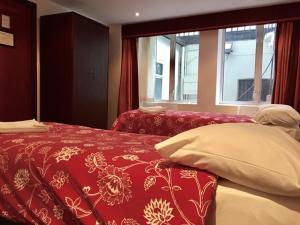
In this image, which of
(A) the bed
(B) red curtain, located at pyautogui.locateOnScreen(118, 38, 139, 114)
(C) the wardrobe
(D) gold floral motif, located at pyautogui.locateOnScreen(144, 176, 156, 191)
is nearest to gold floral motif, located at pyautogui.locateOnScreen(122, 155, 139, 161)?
(A) the bed

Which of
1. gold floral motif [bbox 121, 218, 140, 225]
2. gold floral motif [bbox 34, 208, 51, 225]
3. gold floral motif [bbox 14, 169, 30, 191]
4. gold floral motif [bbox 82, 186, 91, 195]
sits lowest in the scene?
gold floral motif [bbox 34, 208, 51, 225]

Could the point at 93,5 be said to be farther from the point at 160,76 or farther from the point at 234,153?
the point at 234,153

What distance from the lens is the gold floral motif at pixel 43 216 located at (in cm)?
111

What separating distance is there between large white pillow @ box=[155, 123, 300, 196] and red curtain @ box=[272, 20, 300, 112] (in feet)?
9.48

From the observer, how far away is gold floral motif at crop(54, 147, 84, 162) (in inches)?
46.0

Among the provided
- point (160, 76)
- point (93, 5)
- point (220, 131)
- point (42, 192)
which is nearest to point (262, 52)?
point (160, 76)

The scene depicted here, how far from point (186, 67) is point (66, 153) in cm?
382

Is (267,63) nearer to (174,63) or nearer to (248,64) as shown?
(248,64)

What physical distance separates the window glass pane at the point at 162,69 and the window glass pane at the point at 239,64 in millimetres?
1064

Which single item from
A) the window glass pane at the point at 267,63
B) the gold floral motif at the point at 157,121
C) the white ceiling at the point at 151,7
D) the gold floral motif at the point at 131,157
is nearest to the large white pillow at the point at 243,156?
the gold floral motif at the point at 131,157

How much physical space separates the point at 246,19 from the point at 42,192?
358 cm

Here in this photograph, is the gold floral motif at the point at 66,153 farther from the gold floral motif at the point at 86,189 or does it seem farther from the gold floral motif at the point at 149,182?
the gold floral motif at the point at 149,182

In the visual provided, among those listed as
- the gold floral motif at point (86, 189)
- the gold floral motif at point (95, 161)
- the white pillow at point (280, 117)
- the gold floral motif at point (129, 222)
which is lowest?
the gold floral motif at point (129, 222)

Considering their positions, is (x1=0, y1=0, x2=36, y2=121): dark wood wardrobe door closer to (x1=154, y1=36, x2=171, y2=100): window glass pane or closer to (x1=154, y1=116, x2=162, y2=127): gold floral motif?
(x1=154, y1=116, x2=162, y2=127): gold floral motif
